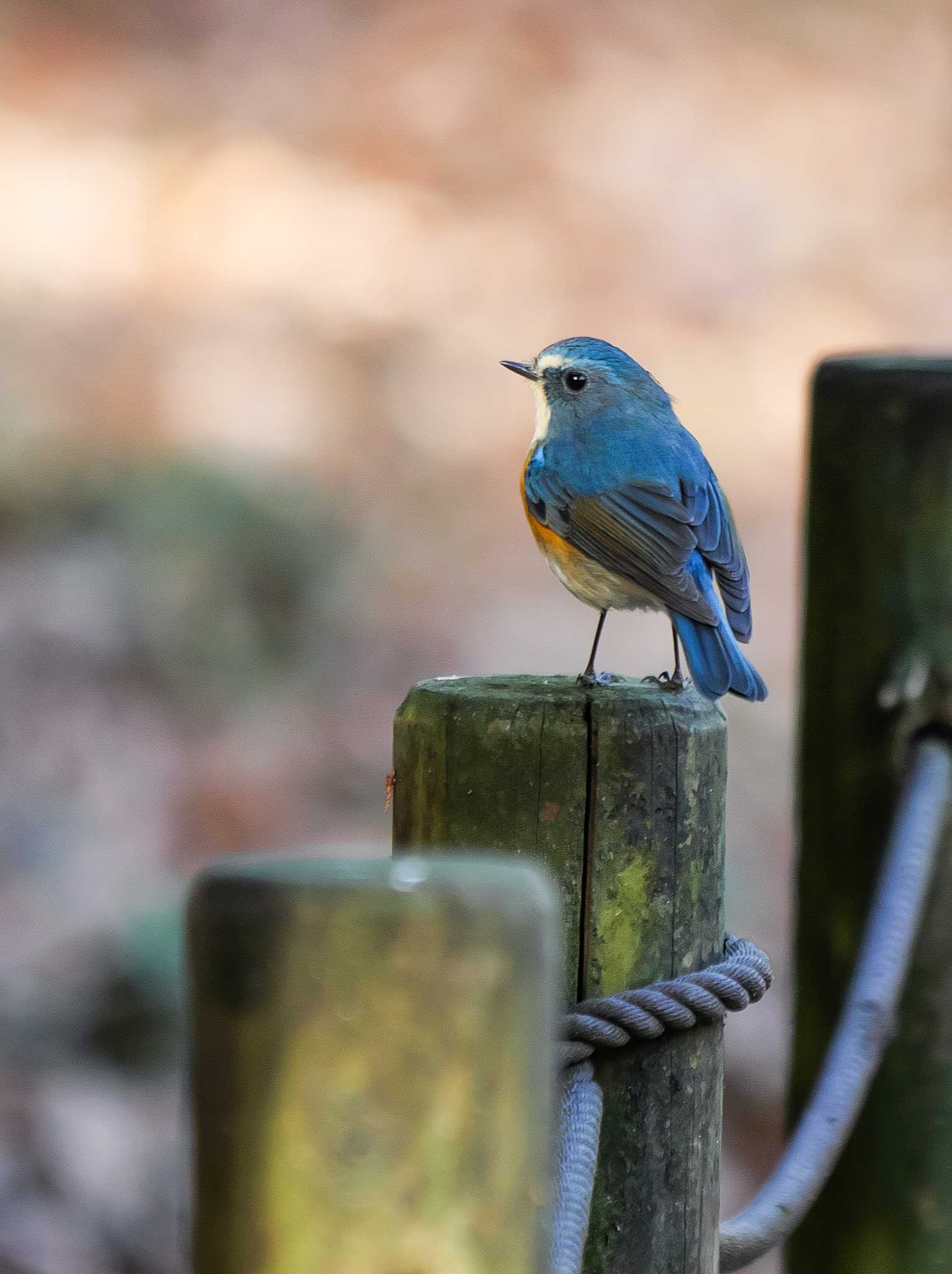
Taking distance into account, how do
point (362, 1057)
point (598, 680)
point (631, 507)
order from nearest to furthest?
1. point (362, 1057)
2. point (598, 680)
3. point (631, 507)

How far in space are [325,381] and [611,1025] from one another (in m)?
5.86

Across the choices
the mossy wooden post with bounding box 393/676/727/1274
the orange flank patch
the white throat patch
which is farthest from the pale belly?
the mossy wooden post with bounding box 393/676/727/1274

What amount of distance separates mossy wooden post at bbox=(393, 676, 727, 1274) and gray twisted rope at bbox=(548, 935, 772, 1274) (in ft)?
0.11

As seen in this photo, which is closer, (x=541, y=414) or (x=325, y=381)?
(x=541, y=414)

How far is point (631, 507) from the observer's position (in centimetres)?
287

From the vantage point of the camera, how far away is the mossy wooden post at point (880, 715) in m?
1.62

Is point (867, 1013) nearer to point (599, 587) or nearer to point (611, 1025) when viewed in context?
point (611, 1025)

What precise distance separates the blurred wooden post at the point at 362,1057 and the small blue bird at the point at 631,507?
175 centimetres

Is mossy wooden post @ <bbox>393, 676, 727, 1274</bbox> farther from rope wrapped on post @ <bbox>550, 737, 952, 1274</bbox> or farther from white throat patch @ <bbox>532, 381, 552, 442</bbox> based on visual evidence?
white throat patch @ <bbox>532, 381, 552, 442</bbox>

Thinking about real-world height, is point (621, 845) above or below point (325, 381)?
below

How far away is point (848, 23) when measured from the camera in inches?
350

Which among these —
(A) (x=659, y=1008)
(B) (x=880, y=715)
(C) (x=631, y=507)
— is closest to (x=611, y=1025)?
(A) (x=659, y=1008)

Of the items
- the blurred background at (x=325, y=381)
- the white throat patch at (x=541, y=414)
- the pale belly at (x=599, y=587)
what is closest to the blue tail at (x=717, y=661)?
the pale belly at (x=599, y=587)

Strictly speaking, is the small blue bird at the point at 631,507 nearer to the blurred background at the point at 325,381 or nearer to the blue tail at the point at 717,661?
the blue tail at the point at 717,661
